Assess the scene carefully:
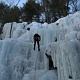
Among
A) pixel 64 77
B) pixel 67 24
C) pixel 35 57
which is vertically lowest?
pixel 64 77

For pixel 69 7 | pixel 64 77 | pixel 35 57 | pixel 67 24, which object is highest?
pixel 69 7

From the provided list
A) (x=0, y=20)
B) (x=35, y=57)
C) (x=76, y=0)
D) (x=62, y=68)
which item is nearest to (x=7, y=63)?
(x=35, y=57)

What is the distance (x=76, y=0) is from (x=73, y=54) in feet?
44.6

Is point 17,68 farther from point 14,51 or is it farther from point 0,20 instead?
point 0,20

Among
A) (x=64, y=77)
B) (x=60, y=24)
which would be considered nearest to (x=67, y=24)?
(x=60, y=24)

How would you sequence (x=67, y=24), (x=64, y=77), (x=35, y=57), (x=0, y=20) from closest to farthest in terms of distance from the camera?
(x=64, y=77)
(x=35, y=57)
(x=67, y=24)
(x=0, y=20)

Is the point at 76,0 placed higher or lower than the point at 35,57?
higher

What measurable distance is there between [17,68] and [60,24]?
611cm

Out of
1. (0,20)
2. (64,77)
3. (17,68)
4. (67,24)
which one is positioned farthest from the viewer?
(0,20)

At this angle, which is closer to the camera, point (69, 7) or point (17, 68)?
point (17, 68)

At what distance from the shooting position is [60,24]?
14828mm

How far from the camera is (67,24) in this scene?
569 inches

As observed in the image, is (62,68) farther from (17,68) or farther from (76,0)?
(76,0)

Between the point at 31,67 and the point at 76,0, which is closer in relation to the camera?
the point at 31,67
